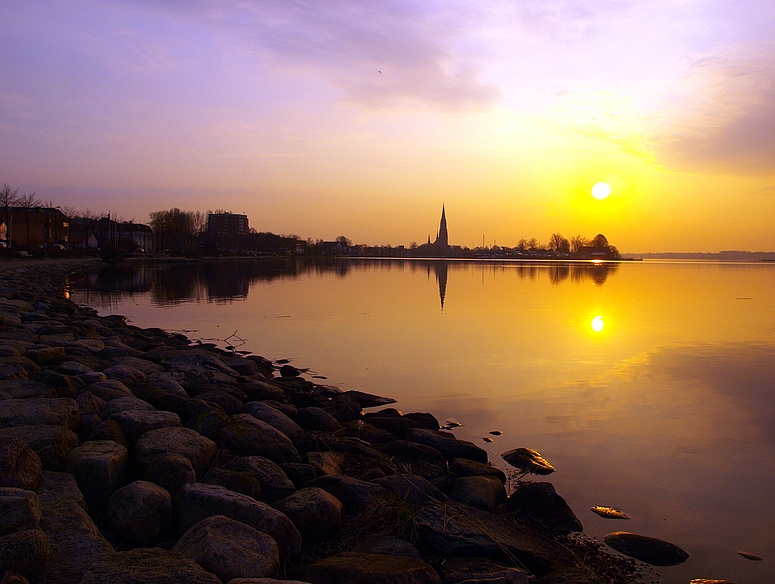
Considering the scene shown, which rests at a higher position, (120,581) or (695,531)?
(120,581)

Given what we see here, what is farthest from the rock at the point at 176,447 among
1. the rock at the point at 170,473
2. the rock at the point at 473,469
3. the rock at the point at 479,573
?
the rock at the point at 473,469

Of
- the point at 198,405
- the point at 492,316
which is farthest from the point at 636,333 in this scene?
the point at 198,405

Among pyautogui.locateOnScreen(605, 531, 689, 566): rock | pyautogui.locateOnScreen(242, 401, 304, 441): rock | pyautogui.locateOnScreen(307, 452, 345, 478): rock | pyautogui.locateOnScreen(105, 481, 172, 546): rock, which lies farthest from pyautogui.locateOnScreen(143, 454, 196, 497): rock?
pyautogui.locateOnScreen(605, 531, 689, 566): rock

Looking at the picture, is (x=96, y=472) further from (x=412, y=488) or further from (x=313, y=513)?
(x=412, y=488)

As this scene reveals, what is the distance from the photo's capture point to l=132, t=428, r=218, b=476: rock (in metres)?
5.26

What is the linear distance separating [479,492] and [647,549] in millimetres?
1607

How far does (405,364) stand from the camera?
1368cm

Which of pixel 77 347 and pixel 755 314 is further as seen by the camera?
pixel 755 314

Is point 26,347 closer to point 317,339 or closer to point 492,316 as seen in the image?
point 317,339

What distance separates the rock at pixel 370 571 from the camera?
12.8 ft

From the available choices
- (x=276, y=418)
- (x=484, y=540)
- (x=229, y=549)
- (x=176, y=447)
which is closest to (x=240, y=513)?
(x=229, y=549)

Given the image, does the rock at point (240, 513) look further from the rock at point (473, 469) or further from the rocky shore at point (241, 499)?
the rock at point (473, 469)

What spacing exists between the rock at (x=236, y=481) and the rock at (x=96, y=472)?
0.74 m

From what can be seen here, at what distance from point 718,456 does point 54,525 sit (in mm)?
7768
